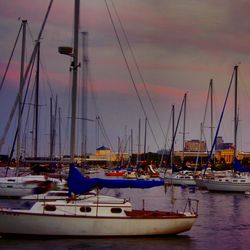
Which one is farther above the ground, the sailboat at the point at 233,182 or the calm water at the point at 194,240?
the sailboat at the point at 233,182

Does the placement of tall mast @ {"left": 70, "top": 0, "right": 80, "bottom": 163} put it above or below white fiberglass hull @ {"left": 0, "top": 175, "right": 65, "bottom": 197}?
above

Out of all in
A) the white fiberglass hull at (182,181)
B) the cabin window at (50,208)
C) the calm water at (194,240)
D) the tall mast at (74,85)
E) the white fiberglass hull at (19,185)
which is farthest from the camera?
the white fiberglass hull at (182,181)

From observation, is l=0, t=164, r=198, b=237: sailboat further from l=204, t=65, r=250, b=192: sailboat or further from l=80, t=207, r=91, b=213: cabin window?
l=204, t=65, r=250, b=192: sailboat

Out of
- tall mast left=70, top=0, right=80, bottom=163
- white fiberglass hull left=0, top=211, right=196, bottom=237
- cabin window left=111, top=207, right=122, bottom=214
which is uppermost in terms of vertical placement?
tall mast left=70, top=0, right=80, bottom=163

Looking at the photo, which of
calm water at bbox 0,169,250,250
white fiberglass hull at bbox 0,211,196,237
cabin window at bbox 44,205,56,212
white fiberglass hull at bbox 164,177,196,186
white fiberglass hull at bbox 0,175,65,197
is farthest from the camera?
white fiberglass hull at bbox 164,177,196,186

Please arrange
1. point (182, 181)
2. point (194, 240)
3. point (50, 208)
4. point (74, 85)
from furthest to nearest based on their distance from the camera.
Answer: point (182, 181) < point (194, 240) < point (74, 85) < point (50, 208)

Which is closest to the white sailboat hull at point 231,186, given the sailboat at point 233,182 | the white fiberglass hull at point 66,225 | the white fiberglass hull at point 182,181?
the sailboat at point 233,182

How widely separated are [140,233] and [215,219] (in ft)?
50.2

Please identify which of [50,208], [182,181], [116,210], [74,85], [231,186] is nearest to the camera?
[50,208]

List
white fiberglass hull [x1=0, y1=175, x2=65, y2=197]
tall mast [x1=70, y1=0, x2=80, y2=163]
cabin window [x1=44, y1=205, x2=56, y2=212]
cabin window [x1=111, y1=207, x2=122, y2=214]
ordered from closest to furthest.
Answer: cabin window [x1=44, y1=205, x2=56, y2=212] → cabin window [x1=111, y1=207, x2=122, y2=214] → tall mast [x1=70, y1=0, x2=80, y2=163] → white fiberglass hull [x1=0, y1=175, x2=65, y2=197]

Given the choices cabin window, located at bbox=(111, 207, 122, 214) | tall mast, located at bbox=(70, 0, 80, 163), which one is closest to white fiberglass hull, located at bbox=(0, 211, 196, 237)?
cabin window, located at bbox=(111, 207, 122, 214)

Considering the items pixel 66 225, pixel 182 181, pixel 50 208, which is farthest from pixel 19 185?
pixel 182 181

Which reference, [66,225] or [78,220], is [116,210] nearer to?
[78,220]

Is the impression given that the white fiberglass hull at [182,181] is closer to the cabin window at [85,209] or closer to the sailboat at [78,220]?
the sailboat at [78,220]
